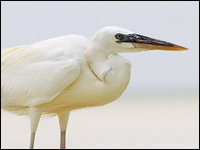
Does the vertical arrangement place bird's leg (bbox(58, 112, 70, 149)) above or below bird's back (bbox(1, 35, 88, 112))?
below

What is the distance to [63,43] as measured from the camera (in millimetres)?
3855

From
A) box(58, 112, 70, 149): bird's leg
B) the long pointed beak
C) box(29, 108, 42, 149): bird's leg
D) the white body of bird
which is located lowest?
box(58, 112, 70, 149): bird's leg

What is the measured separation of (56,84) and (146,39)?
2.15 ft

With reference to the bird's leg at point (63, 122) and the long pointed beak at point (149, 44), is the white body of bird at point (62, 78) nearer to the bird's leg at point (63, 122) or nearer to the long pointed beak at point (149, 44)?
the long pointed beak at point (149, 44)

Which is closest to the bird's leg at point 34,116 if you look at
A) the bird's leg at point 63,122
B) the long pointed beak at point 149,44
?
the bird's leg at point 63,122

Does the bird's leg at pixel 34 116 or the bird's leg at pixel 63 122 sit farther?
the bird's leg at pixel 63 122

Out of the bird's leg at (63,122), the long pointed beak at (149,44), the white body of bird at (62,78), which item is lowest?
the bird's leg at (63,122)

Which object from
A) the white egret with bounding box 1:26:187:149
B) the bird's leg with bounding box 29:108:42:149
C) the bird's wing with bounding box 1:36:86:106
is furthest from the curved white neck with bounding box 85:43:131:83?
the bird's leg with bounding box 29:108:42:149

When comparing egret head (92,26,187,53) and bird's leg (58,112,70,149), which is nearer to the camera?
egret head (92,26,187,53)

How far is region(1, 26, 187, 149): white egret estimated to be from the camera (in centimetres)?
368

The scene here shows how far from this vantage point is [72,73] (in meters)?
3.67

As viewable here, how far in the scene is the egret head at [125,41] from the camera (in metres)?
3.67

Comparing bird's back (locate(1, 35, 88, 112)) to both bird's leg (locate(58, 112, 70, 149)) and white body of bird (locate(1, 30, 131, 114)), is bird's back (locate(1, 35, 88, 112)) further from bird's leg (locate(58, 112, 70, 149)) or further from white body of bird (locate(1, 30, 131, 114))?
bird's leg (locate(58, 112, 70, 149))

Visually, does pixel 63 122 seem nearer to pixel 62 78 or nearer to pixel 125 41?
pixel 62 78
